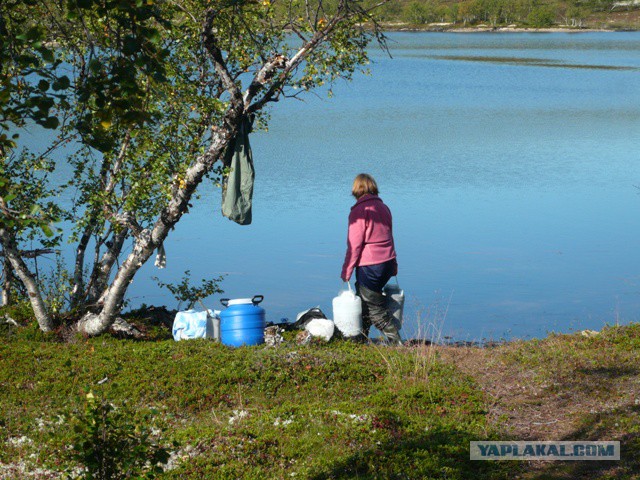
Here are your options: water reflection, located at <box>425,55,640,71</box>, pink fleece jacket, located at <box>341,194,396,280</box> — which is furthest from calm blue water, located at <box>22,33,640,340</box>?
water reflection, located at <box>425,55,640,71</box>

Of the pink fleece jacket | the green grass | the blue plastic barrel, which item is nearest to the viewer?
the green grass

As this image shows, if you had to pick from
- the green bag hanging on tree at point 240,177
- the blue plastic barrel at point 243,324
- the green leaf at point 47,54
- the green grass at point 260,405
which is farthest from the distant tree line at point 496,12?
the green leaf at point 47,54

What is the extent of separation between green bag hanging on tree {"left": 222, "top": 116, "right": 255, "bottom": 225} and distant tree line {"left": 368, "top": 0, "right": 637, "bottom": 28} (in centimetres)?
13243

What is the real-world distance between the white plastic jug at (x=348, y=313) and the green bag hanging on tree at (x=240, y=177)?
143cm

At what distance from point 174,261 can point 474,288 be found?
16.5 ft

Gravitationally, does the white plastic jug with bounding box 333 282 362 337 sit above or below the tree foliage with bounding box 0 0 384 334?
below

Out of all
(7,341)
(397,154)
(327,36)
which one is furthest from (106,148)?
(397,154)

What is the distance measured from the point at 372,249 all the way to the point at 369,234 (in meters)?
0.18

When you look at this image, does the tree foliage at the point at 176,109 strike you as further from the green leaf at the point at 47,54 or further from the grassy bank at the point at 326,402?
the green leaf at the point at 47,54

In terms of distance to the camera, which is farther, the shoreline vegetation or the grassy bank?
the shoreline vegetation

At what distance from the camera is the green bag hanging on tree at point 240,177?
10.2 meters

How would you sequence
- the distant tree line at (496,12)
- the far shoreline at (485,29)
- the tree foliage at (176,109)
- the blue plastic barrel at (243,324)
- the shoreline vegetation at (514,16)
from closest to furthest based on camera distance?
the tree foliage at (176,109)
the blue plastic barrel at (243,324)
the far shoreline at (485,29)
the shoreline vegetation at (514,16)
the distant tree line at (496,12)

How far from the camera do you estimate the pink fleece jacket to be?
35.3ft

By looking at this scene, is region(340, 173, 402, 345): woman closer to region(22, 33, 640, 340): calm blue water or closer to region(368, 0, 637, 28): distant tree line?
region(22, 33, 640, 340): calm blue water
